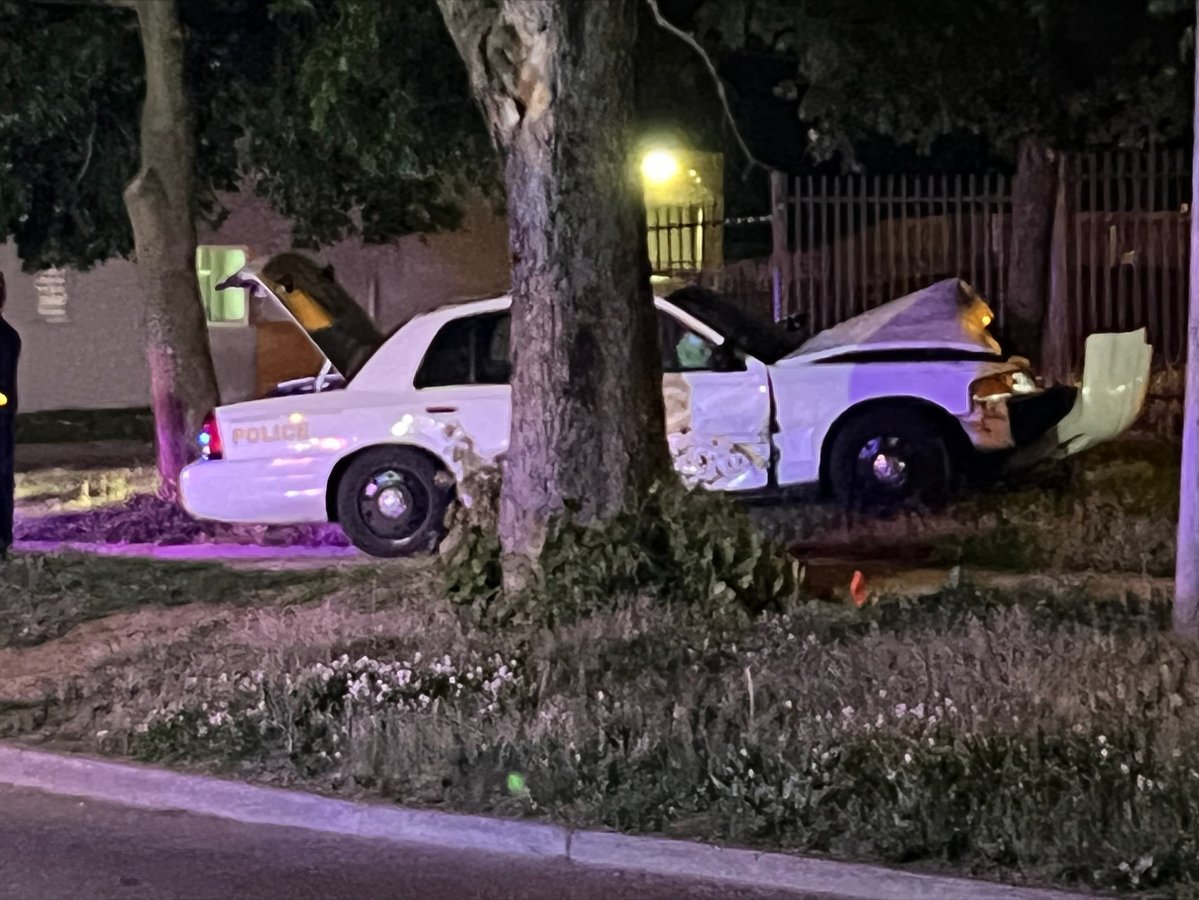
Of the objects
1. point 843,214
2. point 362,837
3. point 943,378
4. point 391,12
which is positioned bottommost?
point 362,837

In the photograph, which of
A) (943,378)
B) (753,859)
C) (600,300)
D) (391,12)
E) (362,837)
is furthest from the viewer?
(391,12)

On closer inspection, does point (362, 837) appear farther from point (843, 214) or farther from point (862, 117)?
point (843, 214)

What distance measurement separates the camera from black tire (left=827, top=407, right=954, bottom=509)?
35.9 feet

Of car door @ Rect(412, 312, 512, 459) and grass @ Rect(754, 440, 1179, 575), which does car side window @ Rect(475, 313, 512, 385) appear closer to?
car door @ Rect(412, 312, 512, 459)

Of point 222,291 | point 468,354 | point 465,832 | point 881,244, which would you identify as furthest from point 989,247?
point 465,832

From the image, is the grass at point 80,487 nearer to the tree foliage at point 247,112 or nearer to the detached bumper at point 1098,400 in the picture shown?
the tree foliage at point 247,112

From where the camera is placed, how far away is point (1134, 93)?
1562 centimetres

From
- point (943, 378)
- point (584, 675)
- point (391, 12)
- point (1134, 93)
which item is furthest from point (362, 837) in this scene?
point (1134, 93)

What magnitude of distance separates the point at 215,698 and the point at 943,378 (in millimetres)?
5520

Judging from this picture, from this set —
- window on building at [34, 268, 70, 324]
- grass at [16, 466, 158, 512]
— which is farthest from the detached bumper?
window on building at [34, 268, 70, 324]

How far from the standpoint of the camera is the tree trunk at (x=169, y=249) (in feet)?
44.5

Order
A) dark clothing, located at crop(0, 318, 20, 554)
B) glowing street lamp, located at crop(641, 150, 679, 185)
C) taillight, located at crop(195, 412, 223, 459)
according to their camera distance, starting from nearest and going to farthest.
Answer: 1. dark clothing, located at crop(0, 318, 20, 554)
2. taillight, located at crop(195, 412, 223, 459)
3. glowing street lamp, located at crop(641, 150, 679, 185)

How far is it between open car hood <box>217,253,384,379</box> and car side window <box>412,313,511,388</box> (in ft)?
1.44

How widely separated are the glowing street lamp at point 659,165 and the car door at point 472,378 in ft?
30.6
